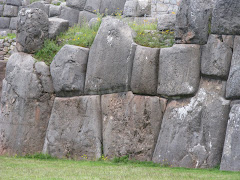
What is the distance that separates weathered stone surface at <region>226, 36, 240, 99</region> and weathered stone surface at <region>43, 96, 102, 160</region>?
133 inches

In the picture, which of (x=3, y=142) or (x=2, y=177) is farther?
(x=3, y=142)

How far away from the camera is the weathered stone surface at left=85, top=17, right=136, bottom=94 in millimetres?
10625

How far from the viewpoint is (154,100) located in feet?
33.6

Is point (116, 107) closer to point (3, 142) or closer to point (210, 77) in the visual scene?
point (210, 77)

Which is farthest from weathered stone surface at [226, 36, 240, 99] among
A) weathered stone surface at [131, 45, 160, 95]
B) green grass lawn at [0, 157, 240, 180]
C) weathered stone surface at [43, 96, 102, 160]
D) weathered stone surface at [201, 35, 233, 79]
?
weathered stone surface at [43, 96, 102, 160]

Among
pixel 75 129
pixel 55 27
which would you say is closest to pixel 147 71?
pixel 75 129

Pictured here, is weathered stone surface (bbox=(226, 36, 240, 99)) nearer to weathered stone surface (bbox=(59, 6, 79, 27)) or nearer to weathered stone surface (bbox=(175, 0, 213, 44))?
weathered stone surface (bbox=(175, 0, 213, 44))

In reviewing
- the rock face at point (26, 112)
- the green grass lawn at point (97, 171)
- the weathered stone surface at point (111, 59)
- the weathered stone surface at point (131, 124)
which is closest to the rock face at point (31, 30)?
the rock face at point (26, 112)

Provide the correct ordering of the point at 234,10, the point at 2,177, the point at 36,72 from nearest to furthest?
the point at 2,177 → the point at 234,10 → the point at 36,72

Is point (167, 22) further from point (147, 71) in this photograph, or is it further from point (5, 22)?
point (5, 22)

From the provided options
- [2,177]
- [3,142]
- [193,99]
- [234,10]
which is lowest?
[3,142]

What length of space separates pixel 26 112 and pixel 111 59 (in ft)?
9.27

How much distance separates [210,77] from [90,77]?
3076 mm

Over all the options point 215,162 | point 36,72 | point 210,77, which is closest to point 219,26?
point 210,77
